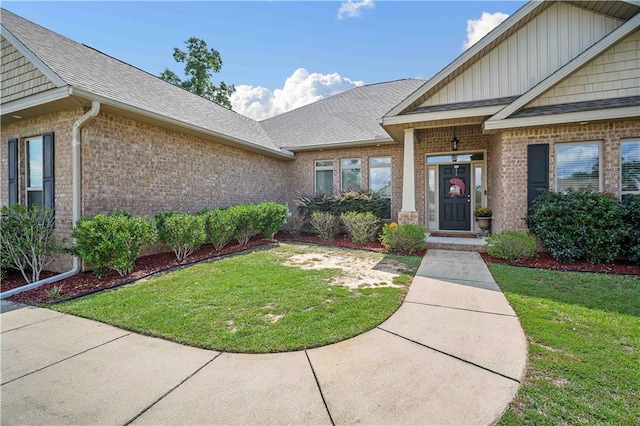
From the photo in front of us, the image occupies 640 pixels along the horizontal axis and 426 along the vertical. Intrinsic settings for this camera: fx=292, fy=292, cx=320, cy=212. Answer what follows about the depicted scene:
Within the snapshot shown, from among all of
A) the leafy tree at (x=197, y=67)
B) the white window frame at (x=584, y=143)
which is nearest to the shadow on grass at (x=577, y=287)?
the white window frame at (x=584, y=143)

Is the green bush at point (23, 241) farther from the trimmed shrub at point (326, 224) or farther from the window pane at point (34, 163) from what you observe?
the trimmed shrub at point (326, 224)

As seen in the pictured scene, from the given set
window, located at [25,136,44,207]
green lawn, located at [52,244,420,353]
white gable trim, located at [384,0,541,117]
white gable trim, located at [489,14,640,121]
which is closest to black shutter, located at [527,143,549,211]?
white gable trim, located at [489,14,640,121]

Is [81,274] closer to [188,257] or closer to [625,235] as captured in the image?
[188,257]

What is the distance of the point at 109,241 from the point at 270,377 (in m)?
4.49

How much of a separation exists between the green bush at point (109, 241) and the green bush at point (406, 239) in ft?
19.2

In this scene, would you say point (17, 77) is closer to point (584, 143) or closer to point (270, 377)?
point (270, 377)

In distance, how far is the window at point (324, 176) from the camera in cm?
1192

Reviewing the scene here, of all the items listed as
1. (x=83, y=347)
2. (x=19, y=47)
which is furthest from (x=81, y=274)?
(x=19, y=47)

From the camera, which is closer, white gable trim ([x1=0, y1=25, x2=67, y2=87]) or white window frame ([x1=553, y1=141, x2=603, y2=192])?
white gable trim ([x1=0, y1=25, x2=67, y2=87])

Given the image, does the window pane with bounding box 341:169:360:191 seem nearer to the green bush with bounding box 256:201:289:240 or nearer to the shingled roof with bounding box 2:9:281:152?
the green bush with bounding box 256:201:289:240

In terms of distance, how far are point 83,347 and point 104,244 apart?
2672mm

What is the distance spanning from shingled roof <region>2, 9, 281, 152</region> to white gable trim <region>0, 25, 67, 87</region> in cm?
5

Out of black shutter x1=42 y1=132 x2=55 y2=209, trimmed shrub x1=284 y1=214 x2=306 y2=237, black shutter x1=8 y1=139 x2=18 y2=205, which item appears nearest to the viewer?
black shutter x1=42 y1=132 x2=55 y2=209

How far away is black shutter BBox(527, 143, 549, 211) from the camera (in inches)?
279
